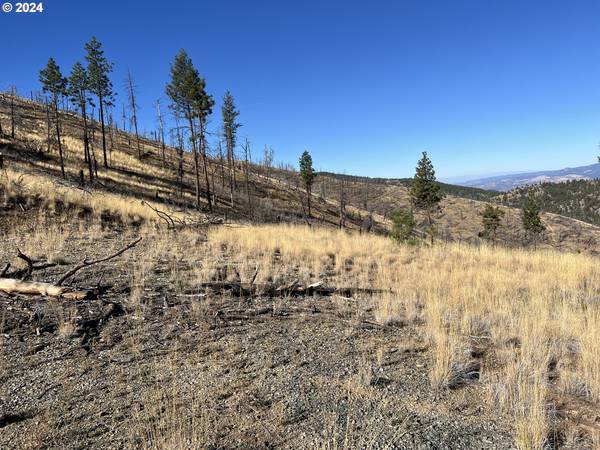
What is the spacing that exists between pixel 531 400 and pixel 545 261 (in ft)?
35.4

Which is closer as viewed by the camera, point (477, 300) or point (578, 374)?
point (578, 374)

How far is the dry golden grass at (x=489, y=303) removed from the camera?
11.8ft

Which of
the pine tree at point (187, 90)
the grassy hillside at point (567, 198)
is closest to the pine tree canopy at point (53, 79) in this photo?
the pine tree at point (187, 90)

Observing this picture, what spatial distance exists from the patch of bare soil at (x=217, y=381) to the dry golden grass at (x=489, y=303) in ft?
0.94

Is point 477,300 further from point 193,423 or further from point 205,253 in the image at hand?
point 205,253

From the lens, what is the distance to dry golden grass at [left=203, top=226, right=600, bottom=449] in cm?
359

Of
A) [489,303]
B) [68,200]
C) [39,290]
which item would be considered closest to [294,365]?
[489,303]

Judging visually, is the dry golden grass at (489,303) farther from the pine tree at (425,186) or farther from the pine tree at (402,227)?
the pine tree at (425,186)

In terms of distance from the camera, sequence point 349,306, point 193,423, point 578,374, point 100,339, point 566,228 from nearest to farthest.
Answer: point 193,423
point 578,374
point 100,339
point 349,306
point 566,228

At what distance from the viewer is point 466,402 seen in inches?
133

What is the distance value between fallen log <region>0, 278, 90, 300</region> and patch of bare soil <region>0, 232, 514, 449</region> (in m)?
0.13

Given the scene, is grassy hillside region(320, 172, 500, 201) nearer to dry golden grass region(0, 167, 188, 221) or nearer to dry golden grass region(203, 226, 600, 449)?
dry golden grass region(0, 167, 188, 221)

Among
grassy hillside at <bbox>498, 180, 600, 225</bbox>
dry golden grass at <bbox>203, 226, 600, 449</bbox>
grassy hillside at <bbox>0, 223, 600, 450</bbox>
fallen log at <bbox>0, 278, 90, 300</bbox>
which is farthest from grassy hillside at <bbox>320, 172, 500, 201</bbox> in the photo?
fallen log at <bbox>0, 278, 90, 300</bbox>

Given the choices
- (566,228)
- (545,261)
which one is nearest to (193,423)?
(545,261)
